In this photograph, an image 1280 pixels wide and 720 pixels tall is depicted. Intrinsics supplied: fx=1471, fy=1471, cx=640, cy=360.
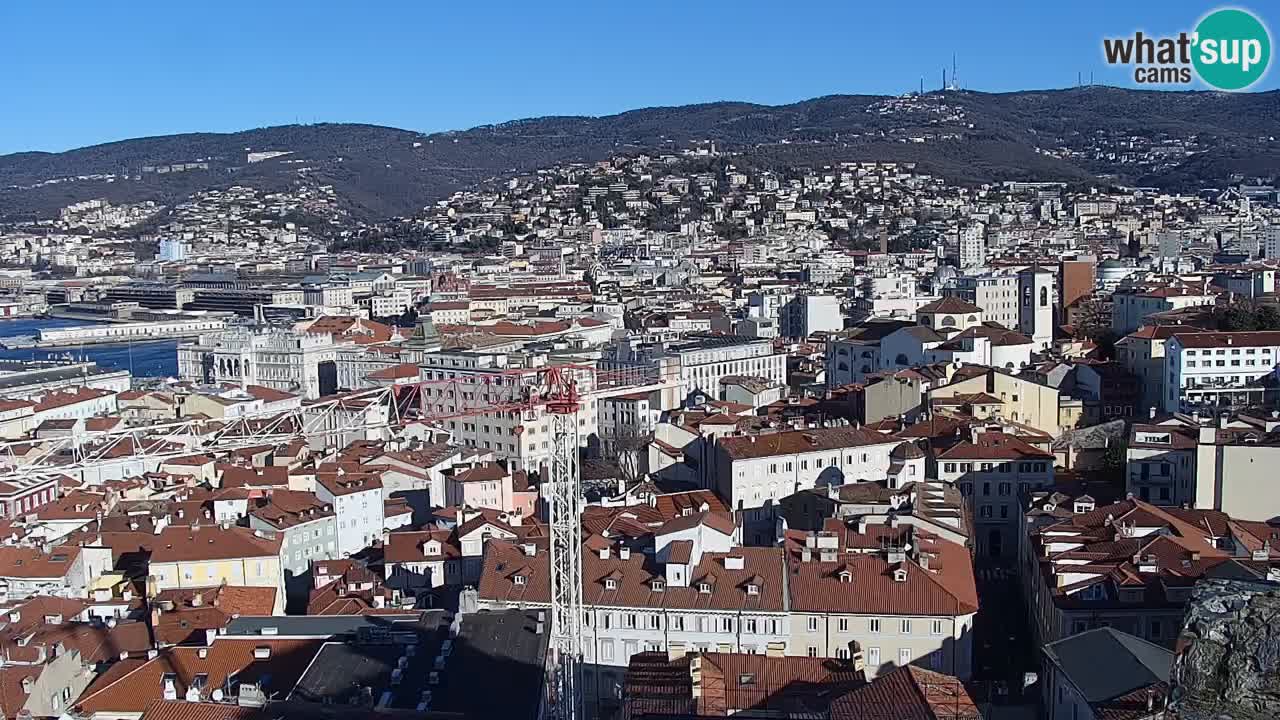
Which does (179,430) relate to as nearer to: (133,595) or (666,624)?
(133,595)

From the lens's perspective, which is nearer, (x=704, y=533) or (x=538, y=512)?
(x=704, y=533)

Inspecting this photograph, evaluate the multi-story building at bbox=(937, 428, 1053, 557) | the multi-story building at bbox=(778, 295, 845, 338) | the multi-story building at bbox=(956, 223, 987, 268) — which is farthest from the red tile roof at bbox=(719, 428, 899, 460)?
the multi-story building at bbox=(956, 223, 987, 268)

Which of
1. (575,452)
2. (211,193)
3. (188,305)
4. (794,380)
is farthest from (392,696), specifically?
(211,193)

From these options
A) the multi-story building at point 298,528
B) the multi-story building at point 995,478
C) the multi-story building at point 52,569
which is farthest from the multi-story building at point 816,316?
the multi-story building at point 52,569

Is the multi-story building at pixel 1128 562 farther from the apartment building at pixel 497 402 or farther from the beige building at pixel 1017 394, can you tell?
the apartment building at pixel 497 402

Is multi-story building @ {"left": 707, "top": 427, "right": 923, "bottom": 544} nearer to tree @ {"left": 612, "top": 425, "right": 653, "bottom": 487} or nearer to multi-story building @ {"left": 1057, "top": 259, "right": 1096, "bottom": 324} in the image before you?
tree @ {"left": 612, "top": 425, "right": 653, "bottom": 487}

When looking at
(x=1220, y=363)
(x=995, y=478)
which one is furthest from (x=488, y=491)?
(x=1220, y=363)
